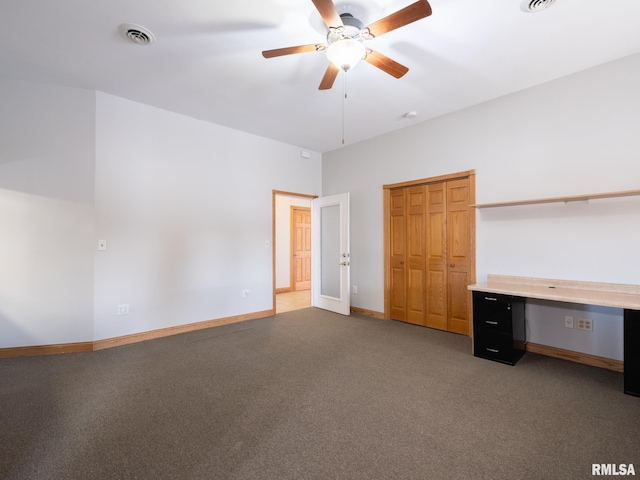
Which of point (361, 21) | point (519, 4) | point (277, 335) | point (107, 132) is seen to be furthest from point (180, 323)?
point (519, 4)

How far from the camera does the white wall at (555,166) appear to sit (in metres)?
2.73

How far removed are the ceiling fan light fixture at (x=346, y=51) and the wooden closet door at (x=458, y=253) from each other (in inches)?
94.6

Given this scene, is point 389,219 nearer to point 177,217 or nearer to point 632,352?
→ point 632,352

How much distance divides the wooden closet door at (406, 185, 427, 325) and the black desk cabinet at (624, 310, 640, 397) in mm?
2110

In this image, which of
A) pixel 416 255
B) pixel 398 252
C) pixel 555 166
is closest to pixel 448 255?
pixel 416 255

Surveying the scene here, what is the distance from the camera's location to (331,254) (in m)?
5.23

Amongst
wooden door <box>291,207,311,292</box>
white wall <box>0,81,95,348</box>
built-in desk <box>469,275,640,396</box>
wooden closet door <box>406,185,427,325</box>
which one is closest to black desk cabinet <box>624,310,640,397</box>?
built-in desk <box>469,275,640,396</box>

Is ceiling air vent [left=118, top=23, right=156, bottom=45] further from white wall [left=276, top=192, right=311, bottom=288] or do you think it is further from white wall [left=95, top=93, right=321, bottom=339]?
white wall [left=276, top=192, right=311, bottom=288]

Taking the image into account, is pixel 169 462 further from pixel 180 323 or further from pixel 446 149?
pixel 446 149

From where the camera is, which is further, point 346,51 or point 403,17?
point 346,51

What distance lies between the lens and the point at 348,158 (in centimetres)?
521

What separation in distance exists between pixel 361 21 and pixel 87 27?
219 centimetres

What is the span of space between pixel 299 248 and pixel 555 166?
5688mm

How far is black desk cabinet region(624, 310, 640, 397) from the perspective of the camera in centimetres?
227
